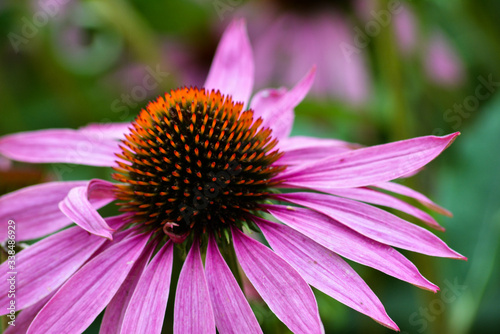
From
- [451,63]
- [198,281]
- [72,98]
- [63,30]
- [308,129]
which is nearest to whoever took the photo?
[198,281]

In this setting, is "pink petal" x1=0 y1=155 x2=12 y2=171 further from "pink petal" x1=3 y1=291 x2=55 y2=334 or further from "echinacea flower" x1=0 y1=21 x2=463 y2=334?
"pink petal" x1=3 y1=291 x2=55 y2=334

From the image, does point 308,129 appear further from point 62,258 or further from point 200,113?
point 62,258

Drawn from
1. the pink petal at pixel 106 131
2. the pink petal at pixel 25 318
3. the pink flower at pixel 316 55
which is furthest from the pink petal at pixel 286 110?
the pink flower at pixel 316 55

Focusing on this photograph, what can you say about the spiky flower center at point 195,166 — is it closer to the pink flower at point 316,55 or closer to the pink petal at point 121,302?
the pink petal at point 121,302

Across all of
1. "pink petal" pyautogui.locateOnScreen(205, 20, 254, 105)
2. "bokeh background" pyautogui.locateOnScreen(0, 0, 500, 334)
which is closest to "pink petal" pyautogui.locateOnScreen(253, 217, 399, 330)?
"bokeh background" pyautogui.locateOnScreen(0, 0, 500, 334)

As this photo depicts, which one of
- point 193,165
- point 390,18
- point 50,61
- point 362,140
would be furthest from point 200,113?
point 50,61

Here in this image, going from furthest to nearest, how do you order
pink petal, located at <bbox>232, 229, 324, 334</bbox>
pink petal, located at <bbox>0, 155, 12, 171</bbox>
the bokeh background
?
1. the bokeh background
2. pink petal, located at <bbox>0, 155, 12, 171</bbox>
3. pink petal, located at <bbox>232, 229, 324, 334</bbox>
